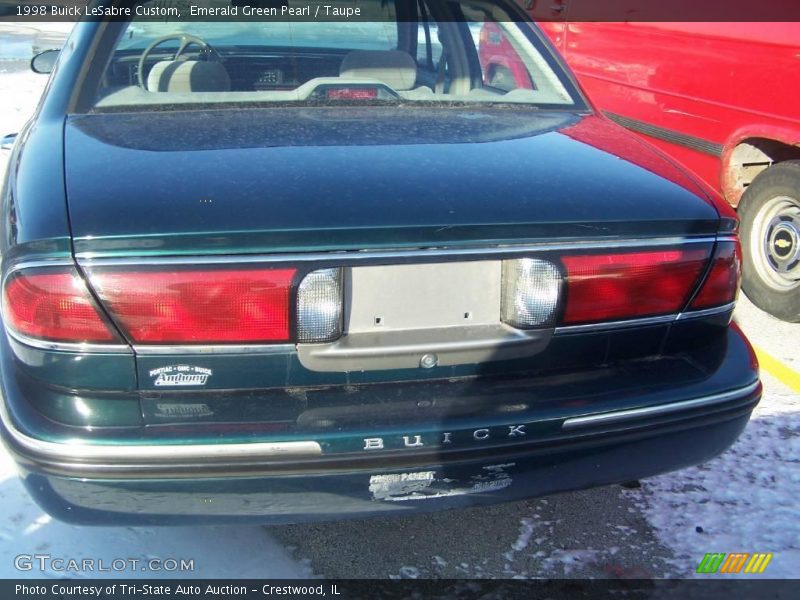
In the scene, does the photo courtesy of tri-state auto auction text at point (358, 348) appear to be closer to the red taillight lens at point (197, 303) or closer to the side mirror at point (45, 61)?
the red taillight lens at point (197, 303)

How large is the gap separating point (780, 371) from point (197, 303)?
284 centimetres

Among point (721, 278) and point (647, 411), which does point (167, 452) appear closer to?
point (647, 411)

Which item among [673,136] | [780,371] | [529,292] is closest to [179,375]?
[529,292]

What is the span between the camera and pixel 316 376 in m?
1.90

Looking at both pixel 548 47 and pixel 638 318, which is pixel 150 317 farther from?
pixel 548 47

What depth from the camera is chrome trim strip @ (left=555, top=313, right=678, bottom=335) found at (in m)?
2.01

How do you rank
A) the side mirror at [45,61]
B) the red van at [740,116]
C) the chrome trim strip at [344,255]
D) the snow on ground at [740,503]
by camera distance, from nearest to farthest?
the chrome trim strip at [344,255]
the snow on ground at [740,503]
the side mirror at [45,61]
the red van at [740,116]

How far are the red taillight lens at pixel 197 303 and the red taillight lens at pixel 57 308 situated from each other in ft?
0.12

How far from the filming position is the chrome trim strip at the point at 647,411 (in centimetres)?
196

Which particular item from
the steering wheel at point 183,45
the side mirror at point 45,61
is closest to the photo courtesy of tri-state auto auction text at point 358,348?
the steering wheel at point 183,45

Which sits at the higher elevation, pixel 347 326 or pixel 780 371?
pixel 347 326

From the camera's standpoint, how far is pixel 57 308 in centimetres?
177

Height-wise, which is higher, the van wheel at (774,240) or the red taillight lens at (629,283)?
the red taillight lens at (629,283)

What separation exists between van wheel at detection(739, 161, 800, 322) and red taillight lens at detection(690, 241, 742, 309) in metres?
2.10
